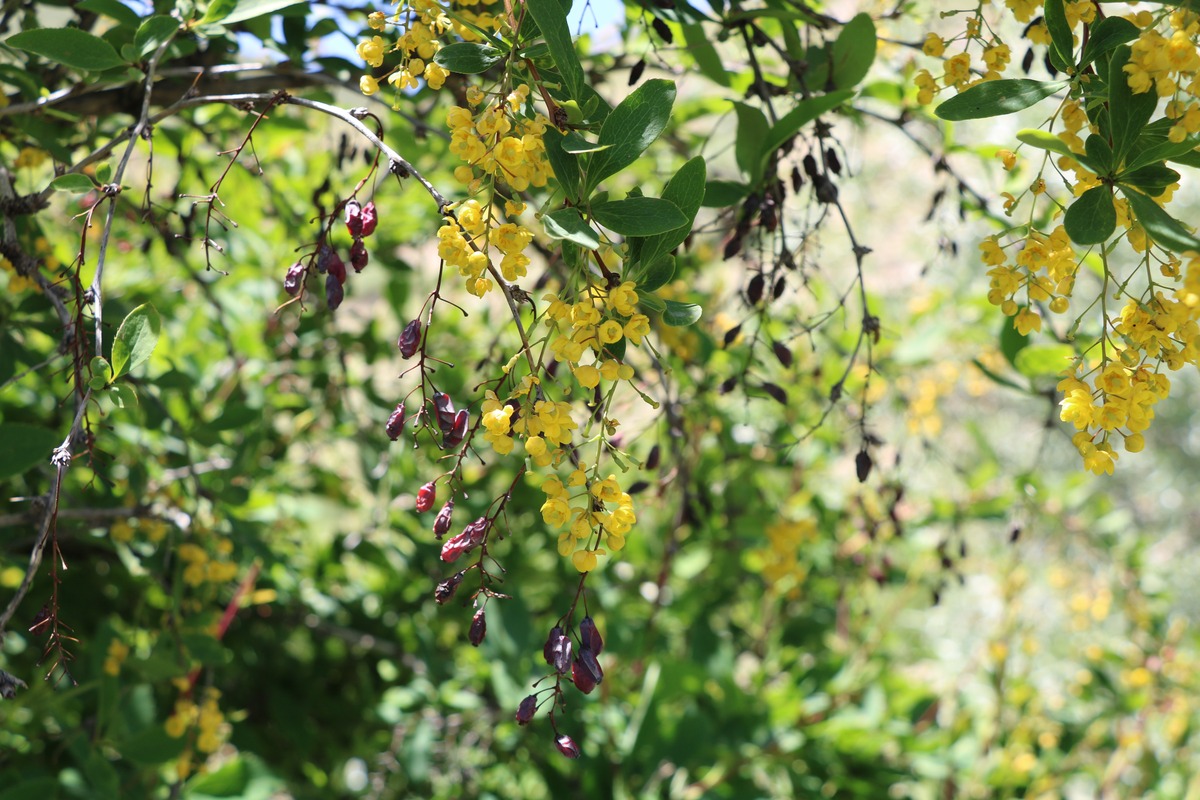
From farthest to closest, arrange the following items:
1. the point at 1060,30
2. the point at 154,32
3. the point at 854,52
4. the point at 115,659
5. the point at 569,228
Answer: the point at 115,659 < the point at 854,52 < the point at 154,32 < the point at 1060,30 < the point at 569,228

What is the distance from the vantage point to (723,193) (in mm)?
980

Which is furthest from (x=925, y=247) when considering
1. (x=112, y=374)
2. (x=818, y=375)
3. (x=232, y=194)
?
(x=112, y=374)

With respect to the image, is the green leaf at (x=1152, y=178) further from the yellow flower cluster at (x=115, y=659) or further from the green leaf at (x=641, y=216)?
the yellow flower cluster at (x=115, y=659)

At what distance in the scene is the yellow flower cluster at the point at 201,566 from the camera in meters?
1.18

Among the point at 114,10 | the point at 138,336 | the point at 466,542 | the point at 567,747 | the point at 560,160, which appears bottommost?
the point at 567,747

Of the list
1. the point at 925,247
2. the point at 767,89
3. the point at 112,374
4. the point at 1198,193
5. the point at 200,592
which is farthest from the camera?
the point at 1198,193

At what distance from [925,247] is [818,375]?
2093 mm

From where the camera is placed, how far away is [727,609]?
6.93ft

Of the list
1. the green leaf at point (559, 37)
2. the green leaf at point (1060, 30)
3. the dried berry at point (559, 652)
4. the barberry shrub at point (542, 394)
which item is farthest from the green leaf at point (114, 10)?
the green leaf at point (1060, 30)

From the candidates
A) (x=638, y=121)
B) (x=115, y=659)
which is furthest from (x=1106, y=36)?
(x=115, y=659)

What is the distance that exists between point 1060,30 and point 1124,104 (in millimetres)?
87

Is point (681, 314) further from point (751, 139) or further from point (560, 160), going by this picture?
point (751, 139)

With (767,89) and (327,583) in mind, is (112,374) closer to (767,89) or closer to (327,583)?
(767,89)

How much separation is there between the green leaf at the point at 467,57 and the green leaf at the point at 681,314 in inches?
8.8
